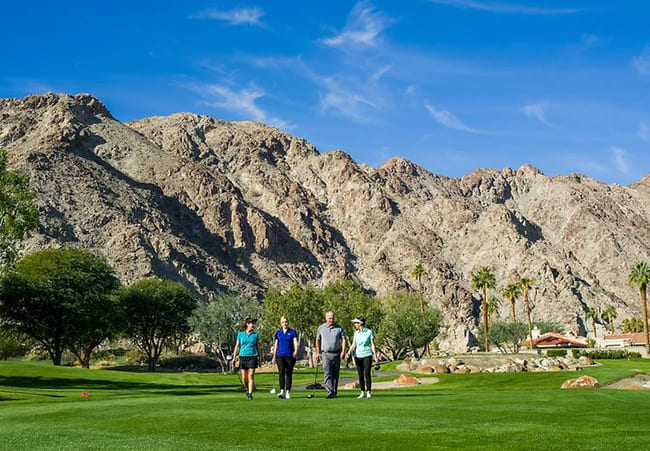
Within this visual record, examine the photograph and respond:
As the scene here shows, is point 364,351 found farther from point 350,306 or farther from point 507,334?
point 507,334

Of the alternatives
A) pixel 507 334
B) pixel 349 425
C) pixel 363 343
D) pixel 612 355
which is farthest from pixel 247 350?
pixel 507 334

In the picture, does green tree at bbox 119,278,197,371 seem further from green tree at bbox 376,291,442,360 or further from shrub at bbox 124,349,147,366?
green tree at bbox 376,291,442,360

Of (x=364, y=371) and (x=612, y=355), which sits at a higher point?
(x=364, y=371)

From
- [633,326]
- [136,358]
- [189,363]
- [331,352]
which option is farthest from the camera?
[633,326]

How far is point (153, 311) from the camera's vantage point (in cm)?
8494

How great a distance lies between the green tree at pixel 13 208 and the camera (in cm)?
4228

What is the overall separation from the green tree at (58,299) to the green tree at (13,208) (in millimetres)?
22643

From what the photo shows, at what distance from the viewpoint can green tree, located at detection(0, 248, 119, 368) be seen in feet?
213

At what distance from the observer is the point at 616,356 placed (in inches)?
3546

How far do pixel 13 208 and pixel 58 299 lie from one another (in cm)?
2491

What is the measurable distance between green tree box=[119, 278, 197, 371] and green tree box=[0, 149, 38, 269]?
41.2m

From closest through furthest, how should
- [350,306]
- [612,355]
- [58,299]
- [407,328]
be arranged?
[58,299] → [350,306] → [612,355] → [407,328]

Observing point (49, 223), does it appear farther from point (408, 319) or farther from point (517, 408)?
point (517, 408)

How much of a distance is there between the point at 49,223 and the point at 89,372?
89.7 metres
